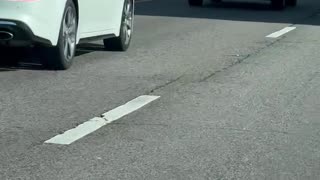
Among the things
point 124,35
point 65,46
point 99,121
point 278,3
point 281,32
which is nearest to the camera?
point 99,121

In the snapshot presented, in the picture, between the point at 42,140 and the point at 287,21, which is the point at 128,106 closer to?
the point at 42,140

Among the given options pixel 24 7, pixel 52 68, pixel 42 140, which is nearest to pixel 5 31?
pixel 24 7

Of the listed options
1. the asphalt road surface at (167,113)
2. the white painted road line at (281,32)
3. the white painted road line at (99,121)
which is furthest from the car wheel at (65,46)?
the white painted road line at (281,32)

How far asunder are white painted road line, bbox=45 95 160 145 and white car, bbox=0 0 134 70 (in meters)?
1.49

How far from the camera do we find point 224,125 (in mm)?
7984

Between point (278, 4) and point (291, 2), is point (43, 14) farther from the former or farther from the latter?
point (291, 2)

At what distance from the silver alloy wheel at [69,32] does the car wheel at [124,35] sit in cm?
210

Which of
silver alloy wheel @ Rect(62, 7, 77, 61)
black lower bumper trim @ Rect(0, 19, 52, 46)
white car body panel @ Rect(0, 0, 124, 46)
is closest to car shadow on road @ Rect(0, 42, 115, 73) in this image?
silver alloy wheel @ Rect(62, 7, 77, 61)

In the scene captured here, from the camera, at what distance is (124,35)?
43.2 feet

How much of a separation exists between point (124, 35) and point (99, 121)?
5331mm

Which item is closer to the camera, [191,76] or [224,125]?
[224,125]

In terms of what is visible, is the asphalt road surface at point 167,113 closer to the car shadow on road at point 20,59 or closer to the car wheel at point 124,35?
the car shadow on road at point 20,59

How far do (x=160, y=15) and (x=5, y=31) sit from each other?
12.7 metres

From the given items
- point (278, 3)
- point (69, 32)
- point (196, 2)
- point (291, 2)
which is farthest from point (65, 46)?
point (291, 2)
